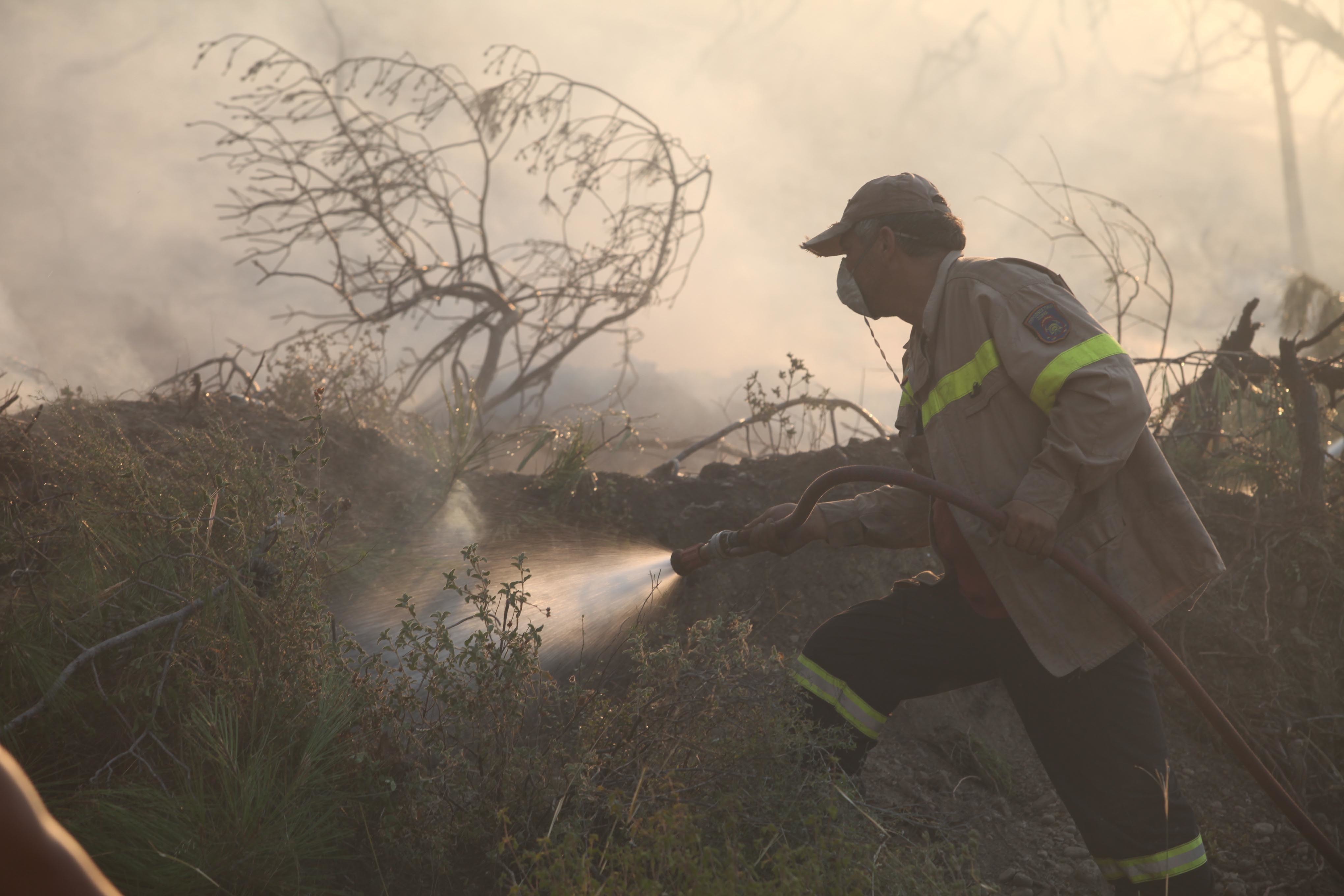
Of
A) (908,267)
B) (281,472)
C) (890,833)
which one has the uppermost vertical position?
(908,267)

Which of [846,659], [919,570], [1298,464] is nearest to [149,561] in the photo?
[846,659]

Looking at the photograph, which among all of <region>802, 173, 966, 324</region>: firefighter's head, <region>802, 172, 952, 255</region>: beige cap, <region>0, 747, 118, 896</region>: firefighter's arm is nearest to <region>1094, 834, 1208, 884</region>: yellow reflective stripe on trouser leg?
<region>802, 173, 966, 324</region>: firefighter's head

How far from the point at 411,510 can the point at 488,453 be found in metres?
0.58

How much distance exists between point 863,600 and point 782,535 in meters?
1.73

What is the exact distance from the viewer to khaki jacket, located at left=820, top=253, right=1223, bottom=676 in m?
2.31

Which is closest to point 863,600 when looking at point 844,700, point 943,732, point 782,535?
point 943,732

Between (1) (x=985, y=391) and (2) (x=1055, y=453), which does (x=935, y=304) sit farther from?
(2) (x=1055, y=453)

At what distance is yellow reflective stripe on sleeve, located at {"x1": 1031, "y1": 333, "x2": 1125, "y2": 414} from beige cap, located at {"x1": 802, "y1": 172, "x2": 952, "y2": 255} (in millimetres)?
794

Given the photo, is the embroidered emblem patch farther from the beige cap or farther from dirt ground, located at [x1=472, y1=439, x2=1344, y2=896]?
dirt ground, located at [x1=472, y1=439, x2=1344, y2=896]

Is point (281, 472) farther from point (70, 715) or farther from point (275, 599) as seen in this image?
point (70, 715)

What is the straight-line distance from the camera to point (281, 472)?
2.72 metres

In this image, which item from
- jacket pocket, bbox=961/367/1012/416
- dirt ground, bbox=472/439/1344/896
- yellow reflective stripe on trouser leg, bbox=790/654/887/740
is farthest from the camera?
dirt ground, bbox=472/439/1344/896

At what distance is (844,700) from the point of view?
2.68 m

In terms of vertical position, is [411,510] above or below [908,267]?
below
